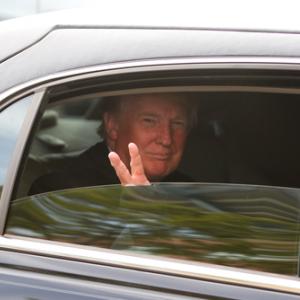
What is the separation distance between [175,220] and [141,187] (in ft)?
0.47

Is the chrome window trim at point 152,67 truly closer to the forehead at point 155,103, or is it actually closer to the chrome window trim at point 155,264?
the forehead at point 155,103

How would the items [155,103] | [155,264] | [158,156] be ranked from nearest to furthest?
1. [155,264]
2. [155,103]
3. [158,156]

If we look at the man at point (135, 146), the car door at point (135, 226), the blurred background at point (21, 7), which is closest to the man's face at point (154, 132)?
the man at point (135, 146)

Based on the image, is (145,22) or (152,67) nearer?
(152,67)

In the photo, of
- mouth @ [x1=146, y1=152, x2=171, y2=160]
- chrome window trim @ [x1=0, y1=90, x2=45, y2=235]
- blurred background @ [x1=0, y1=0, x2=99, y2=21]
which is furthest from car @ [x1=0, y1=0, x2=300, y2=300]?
blurred background @ [x1=0, y1=0, x2=99, y2=21]

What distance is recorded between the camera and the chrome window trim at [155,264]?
183cm

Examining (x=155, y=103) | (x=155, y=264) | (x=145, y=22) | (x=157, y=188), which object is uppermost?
(x=145, y=22)

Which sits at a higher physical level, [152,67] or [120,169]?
[152,67]

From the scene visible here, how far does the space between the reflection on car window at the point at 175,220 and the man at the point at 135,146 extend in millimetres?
56

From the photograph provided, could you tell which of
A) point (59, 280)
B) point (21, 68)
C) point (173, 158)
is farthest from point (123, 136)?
point (59, 280)

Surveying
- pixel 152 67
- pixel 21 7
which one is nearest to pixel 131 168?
pixel 152 67

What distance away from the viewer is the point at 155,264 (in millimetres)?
1887

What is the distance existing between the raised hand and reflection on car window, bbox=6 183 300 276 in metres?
0.05

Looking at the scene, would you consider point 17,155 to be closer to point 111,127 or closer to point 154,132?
point 111,127
